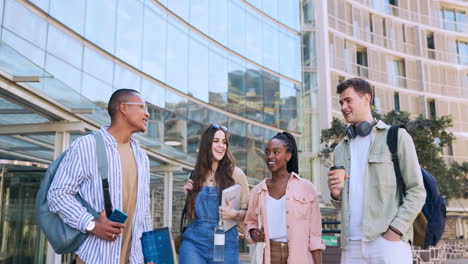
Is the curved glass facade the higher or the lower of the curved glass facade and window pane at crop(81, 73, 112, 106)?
the higher

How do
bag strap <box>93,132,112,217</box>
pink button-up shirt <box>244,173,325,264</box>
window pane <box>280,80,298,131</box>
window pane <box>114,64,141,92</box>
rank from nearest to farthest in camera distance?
1. bag strap <box>93,132,112,217</box>
2. pink button-up shirt <box>244,173,325,264</box>
3. window pane <box>114,64,141,92</box>
4. window pane <box>280,80,298,131</box>

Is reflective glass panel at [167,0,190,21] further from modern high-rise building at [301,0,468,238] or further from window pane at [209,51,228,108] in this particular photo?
modern high-rise building at [301,0,468,238]

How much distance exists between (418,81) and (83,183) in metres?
38.2

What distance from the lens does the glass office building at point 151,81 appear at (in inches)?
397

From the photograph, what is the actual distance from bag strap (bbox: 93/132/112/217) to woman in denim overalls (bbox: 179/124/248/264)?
59.2 inches

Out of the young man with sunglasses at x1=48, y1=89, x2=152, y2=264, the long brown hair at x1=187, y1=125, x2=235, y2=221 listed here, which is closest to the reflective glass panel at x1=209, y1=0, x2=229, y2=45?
the long brown hair at x1=187, y1=125, x2=235, y2=221

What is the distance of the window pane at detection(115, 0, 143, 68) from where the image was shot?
16203mm

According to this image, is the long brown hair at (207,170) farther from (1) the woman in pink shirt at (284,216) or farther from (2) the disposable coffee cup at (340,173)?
(2) the disposable coffee cup at (340,173)

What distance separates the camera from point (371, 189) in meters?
3.62

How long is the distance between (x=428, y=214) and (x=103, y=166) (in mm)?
2373

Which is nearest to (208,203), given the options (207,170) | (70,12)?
(207,170)

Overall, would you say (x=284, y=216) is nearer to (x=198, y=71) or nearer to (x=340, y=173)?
(x=340, y=173)

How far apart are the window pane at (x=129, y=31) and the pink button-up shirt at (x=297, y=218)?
12.5 m

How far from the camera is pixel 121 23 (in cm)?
1625
